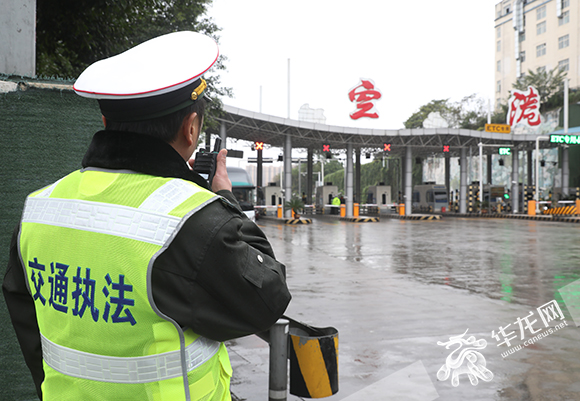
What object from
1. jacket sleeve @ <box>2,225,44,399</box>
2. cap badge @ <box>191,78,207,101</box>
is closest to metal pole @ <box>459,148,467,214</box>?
cap badge @ <box>191,78,207,101</box>

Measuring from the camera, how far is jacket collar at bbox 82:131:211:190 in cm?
133

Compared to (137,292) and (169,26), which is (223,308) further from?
(169,26)

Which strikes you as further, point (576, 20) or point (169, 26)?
point (576, 20)

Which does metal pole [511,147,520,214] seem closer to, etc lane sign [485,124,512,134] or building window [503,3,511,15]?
etc lane sign [485,124,512,134]

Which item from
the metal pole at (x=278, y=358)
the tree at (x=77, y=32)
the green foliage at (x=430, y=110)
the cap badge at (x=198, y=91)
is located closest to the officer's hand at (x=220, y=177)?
the cap badge at (x=198, y=91)

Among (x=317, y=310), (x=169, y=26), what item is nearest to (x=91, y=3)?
A: (x=317, y=310)

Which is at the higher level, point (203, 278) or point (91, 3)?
point (91, 3)

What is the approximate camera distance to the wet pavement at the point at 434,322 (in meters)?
3.81

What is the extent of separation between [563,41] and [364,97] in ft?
106

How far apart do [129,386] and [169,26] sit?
14380 mm

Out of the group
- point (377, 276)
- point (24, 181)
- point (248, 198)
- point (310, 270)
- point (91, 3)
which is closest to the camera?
point (24, 181)

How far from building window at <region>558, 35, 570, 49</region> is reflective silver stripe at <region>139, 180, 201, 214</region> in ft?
191

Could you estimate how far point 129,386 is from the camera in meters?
1.24

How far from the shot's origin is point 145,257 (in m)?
1.20
